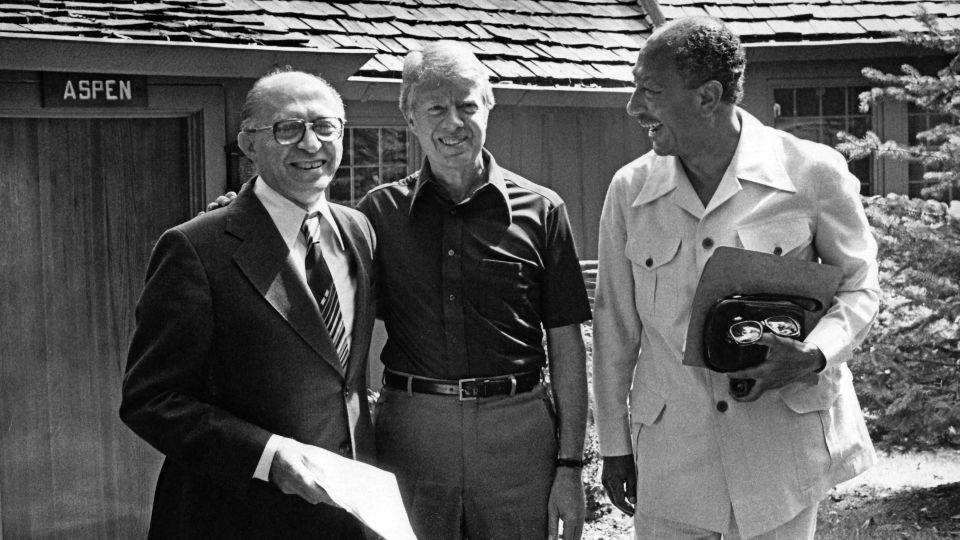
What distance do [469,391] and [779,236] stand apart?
1068 mm

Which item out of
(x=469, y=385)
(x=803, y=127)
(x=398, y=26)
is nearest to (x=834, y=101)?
(x=803, y=127)

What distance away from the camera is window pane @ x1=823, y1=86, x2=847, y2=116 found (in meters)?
11.0

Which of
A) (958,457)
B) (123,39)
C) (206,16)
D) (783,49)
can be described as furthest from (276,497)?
(783,49)

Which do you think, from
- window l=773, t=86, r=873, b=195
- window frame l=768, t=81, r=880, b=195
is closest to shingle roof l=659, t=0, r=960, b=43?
window frame l=768, t=81, r=880, b=195

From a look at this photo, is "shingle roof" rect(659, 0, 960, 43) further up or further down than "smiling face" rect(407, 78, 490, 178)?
further up

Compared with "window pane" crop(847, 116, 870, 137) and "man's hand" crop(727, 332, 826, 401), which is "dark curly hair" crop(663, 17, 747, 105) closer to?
"man's hand" crop(727, 332, 826, 401)

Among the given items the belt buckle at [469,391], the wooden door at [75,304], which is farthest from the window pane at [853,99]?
the belt buckle at [469,391]

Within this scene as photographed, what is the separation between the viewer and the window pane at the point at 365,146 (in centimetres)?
812

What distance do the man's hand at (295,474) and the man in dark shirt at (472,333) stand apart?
0.73 m

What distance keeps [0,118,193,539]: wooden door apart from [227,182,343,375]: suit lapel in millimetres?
3302

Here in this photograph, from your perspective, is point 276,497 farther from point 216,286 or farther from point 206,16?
point 206,16

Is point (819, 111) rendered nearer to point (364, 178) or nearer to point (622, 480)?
point (364, 178)

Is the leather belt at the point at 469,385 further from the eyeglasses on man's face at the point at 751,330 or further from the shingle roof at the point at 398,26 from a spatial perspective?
the shingle roof at the point at 398,26

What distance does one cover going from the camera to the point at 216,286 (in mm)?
3152
